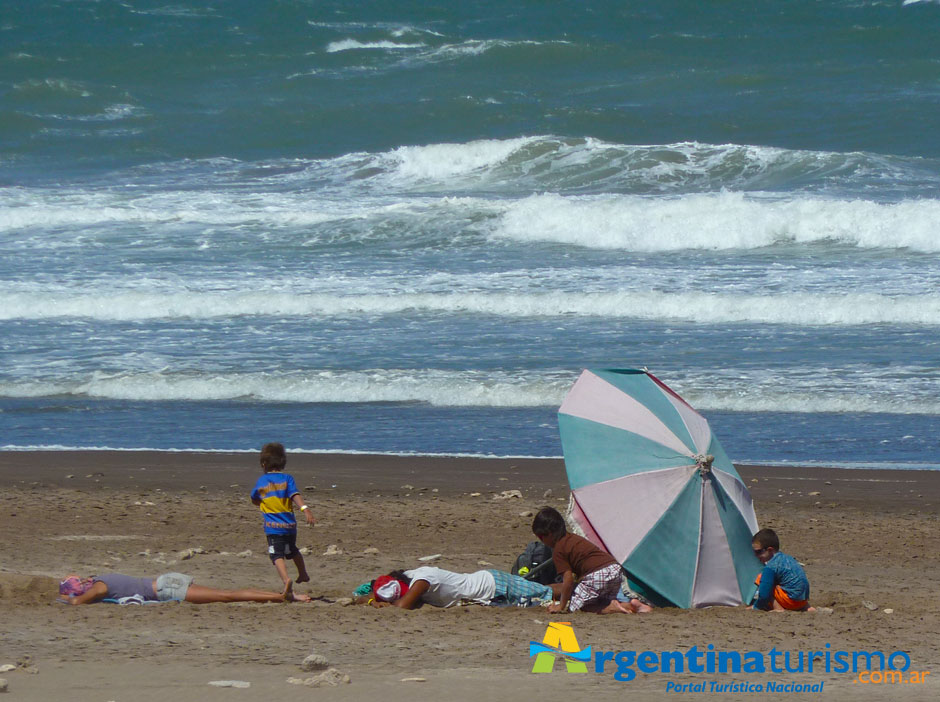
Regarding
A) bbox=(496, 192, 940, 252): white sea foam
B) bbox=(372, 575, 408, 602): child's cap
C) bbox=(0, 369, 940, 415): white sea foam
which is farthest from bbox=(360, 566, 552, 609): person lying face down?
bbox=(496, 192, 940, 252): white sea foam

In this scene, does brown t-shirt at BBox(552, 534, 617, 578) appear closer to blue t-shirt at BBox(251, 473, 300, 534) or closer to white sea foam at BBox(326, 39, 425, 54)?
blue t-shirt at BBox(251, 473, 300, 534)

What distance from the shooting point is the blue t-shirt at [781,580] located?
6133 millimetres

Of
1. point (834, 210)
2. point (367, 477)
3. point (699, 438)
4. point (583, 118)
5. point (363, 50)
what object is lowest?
point (367, 477)

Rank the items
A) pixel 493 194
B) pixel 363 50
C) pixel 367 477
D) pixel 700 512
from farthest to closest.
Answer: pixel 363 50 → pixel 493 194 → pixel 367 477 → pixel 700 512

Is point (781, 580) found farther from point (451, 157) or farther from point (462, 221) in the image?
point (451, 157)

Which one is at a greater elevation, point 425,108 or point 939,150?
point 425,108

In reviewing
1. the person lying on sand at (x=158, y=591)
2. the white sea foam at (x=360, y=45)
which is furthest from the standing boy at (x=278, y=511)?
the white sea foam at (x=360, y=45)

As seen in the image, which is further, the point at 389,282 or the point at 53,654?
the point at 389,282

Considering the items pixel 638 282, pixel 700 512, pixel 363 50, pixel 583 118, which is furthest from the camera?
pixel 363 50

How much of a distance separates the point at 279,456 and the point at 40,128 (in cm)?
2471

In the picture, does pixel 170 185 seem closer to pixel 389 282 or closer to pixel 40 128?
pixel 40 128

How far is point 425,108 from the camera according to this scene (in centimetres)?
2845

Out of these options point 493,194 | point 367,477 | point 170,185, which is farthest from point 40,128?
point 367,477

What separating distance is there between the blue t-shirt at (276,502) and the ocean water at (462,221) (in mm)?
3558
